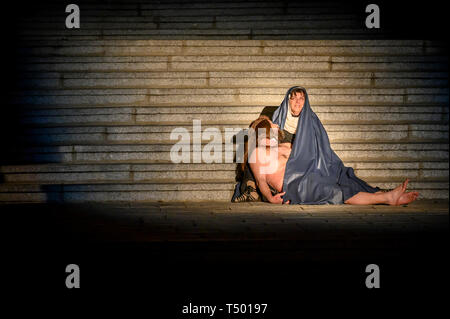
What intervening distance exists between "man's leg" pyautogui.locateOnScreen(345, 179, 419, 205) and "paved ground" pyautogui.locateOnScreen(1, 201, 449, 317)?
0.30m

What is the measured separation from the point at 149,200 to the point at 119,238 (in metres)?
2.34

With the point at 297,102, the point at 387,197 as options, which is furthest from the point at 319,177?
the point at 297,102

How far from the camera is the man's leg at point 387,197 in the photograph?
6.94 m

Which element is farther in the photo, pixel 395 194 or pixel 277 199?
pixel 277 199

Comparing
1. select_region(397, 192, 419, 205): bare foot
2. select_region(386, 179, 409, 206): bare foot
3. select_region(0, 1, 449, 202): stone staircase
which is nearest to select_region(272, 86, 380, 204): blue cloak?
select_region(386, 179, 409, 206): bare foot

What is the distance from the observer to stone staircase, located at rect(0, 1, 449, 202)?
7.67 meters

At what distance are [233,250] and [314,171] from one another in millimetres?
2694

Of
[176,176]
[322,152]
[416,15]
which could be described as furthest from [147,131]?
[416,15]

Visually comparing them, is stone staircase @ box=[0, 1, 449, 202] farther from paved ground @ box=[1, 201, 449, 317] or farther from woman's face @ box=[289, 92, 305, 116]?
paved ground @ box=[1, 201, 449, 317]

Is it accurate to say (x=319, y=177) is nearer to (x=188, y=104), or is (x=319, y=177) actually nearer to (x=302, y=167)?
(x=302, y=167)

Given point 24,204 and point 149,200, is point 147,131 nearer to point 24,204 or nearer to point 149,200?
point 149,200

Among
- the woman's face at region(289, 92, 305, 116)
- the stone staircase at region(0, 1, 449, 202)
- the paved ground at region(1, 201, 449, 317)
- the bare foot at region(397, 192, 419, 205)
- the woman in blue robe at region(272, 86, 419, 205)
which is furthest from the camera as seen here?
the stone staircase at region(0, 1, 449, 202)

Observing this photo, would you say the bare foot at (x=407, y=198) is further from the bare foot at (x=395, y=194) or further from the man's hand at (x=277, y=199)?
the man's hand at (x=277, y=199)

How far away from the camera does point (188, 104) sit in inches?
328
